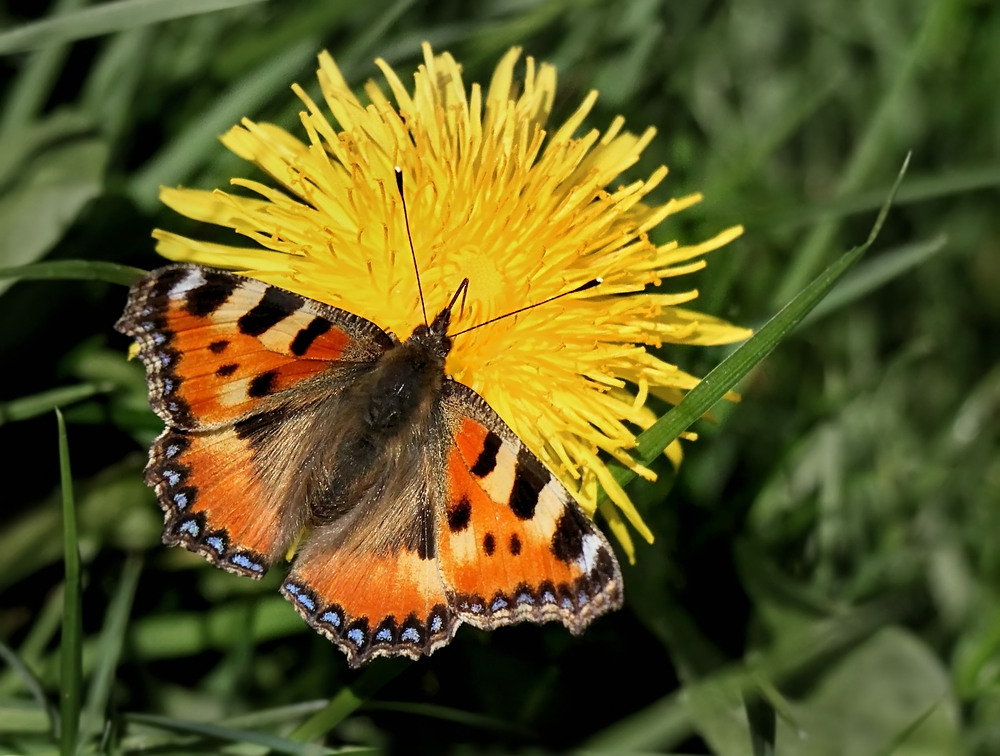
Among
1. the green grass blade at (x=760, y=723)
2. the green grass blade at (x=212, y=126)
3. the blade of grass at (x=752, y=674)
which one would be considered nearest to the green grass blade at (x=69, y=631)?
the green grass blade at (x=212, y=126)

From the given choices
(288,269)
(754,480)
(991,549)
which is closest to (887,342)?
(991,549)

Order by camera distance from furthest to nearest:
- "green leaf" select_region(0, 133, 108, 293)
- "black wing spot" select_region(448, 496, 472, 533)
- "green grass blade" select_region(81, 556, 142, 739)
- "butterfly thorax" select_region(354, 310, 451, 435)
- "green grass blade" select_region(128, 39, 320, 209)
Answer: "green grass blade" select_region(128, 39, 320, 209)
"green leaf" select_region(0, 133, 108, 293)
"green grass blade" select_region(81, 556, 142, 739)
"butterfly thorax" select_region(354, 310, 451, 435)
"black wing spot" select_region(448, 496, 472, 533)

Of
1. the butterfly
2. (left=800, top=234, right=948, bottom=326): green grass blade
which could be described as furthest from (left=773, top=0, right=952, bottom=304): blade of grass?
the butterfly

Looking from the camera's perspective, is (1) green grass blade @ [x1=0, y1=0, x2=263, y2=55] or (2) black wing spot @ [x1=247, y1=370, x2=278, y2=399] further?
(1) green grass blade @ [x1=0, y1=0, x2=263, y2=55]

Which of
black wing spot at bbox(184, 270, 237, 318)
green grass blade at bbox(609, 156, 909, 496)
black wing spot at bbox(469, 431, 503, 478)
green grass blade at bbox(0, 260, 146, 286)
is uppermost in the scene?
green grass blade at bbox(0, 260, 146, 286)

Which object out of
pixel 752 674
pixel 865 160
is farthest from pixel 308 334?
pixel 865 160

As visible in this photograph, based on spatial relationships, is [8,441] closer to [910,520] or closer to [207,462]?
[207,462]

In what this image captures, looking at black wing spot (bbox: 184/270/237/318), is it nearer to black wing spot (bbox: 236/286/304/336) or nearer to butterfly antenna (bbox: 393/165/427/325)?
black wing spot (bbox: 236/286/304/336)

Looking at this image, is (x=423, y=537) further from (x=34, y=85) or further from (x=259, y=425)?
(x=34, y=85)
